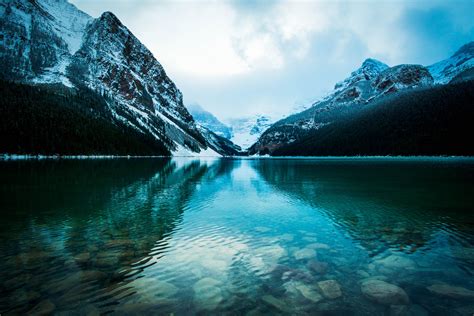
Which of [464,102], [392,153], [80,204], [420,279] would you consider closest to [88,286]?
[420,279]

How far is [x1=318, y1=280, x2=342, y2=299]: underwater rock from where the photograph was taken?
30.0 feet

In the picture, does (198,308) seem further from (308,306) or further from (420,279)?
(420,279)

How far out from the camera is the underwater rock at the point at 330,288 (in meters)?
9.15

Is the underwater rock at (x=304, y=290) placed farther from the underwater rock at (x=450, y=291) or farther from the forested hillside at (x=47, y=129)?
the forested hillside at (x=47, y=129)

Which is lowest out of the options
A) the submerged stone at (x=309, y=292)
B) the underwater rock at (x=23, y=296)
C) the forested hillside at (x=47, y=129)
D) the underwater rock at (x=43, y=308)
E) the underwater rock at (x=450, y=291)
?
the underwater rock at (x=450, y=291)

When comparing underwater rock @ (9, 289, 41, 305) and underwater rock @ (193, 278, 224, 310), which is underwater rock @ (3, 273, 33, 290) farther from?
underwater rock @ (193, 278, 224, 310)

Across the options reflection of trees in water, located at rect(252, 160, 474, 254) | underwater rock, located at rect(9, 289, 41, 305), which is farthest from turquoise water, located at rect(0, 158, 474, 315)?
reflection of trees in water, located at rect(252, 160, 474, 254)

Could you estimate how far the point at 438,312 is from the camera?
319 inches

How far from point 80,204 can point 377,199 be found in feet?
99.1

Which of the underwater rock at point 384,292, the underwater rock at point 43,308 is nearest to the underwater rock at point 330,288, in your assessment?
the underwater rock at point 384,292

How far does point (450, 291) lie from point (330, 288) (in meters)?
4.19

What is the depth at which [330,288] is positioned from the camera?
965cm

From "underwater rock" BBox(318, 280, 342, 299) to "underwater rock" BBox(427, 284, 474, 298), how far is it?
10.7ft

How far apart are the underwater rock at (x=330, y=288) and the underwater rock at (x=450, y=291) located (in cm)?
327
